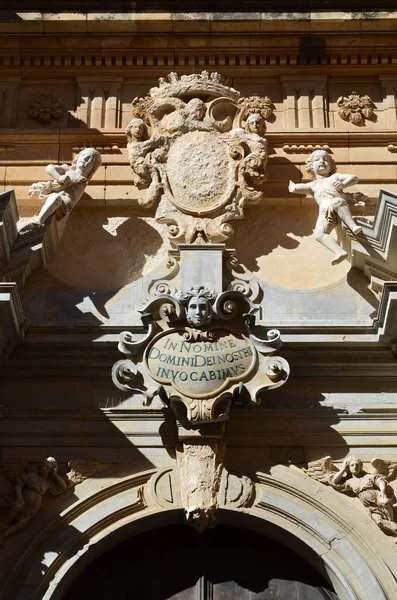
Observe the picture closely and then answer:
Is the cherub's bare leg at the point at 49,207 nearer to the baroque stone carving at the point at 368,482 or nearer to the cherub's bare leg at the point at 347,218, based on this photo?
the cherub's bare leg at the point at 347,218

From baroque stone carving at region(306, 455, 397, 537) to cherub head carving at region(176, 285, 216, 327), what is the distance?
4.78 ft

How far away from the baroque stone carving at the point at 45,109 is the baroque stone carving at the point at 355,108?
2.70m

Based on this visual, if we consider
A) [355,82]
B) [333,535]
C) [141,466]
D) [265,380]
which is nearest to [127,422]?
[141,466]

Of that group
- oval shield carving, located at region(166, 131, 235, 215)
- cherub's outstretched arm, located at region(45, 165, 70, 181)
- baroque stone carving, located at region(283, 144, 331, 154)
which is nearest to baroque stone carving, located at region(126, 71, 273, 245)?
oval shield carving, located at region(166, 131, 235, 215)

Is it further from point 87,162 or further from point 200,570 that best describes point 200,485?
point 87,162

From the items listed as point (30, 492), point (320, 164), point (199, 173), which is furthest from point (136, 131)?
point (30, 492)

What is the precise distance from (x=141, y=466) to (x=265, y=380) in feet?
4.03

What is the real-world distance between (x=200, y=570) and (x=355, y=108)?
4.71 meters

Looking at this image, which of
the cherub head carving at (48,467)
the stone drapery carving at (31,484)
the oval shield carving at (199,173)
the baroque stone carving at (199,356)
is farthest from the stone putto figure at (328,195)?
the cherub head carving at (48,467)

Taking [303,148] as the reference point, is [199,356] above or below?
below

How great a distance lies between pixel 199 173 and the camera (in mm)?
11438

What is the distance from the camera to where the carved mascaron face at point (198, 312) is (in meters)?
10.3

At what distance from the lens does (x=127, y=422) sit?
34.3 feet

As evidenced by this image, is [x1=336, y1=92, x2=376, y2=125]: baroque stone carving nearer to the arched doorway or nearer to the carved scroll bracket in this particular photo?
the carved scroll bracket
